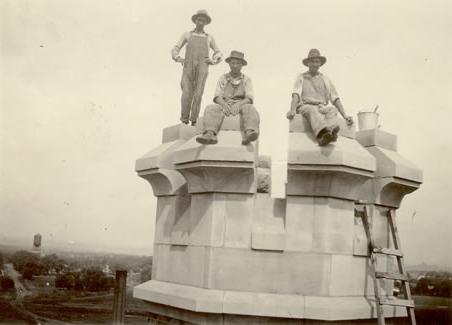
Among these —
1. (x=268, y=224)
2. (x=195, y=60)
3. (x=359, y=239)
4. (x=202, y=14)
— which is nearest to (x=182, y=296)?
(x=268, y=224)

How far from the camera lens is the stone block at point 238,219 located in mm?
7078

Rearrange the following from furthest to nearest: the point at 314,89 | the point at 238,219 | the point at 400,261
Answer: the point at 314,89, the point at 400,261, the point at 238,219

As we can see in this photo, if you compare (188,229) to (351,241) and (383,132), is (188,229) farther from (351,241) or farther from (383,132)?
(383,132)

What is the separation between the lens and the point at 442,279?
20.4 meters

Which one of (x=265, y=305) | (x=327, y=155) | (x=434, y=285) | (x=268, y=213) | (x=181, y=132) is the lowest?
(x=434, y=285)

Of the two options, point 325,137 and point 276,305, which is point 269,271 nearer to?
point 276,305

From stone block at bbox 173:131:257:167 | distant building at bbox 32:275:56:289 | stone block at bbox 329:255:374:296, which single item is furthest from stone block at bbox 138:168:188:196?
distant building at bbox 32:275:56:289

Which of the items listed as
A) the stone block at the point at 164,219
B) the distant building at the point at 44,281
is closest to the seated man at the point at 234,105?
the stone block at the point at 164,219

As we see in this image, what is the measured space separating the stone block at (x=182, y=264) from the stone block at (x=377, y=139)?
11.0ft

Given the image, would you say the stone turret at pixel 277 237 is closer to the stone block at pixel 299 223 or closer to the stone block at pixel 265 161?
the stone block at pixel 299 223

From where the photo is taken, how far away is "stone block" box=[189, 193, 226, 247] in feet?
23.3

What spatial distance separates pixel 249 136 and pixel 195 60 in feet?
10.3

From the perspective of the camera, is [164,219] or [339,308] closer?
[339,308]

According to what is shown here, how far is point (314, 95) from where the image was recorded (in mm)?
7957
